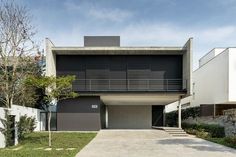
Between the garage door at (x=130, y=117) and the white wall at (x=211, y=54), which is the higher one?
the white wall at (x=211, y=54)

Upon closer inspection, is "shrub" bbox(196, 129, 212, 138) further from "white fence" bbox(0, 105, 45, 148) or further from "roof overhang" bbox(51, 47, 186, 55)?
"white fence" bbox(0, 105, 45, 148)

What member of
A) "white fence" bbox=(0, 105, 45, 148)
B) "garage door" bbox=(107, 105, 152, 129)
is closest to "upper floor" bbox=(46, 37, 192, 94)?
"white fence" bbox=(0, 105, 45, 148)

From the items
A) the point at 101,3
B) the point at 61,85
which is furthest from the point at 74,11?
the point at 61,85

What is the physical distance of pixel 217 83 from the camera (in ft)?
89.1

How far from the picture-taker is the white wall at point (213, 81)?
25.1 metres

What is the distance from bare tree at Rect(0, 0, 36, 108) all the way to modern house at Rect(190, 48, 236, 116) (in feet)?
49.9

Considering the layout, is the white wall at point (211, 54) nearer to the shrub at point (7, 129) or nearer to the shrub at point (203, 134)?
the shrub at point (203, 134)

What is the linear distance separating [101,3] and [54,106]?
12.2 meters

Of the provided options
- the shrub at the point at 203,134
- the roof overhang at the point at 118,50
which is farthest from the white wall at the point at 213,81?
the roof overhang at the point at 118,50

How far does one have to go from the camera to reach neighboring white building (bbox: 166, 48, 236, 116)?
956 inches

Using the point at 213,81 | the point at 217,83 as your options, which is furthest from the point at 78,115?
the point at 213,81

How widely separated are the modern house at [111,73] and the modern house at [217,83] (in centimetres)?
345

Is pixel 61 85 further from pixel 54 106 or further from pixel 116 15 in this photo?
pixel 54 106

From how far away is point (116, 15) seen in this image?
17.8 m
